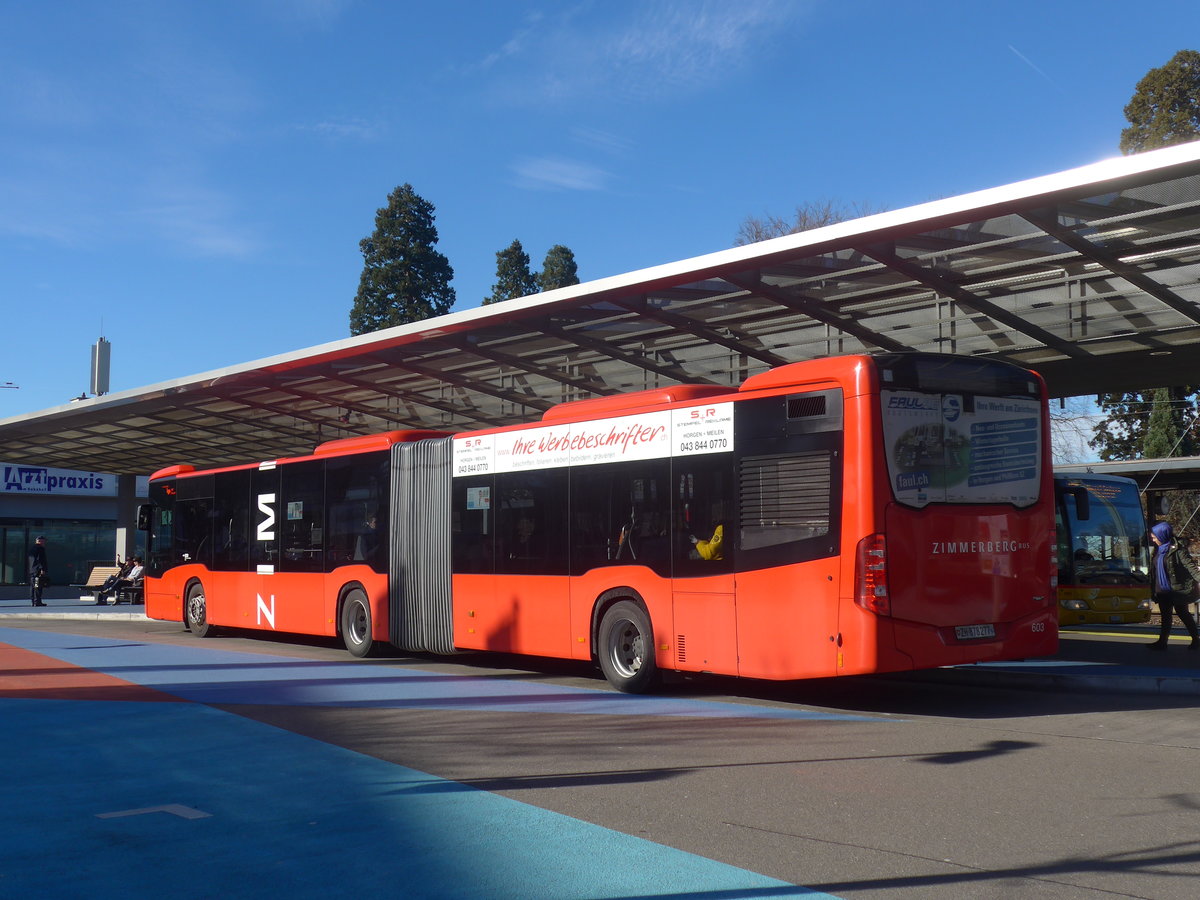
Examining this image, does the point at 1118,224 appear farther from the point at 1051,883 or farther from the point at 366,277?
the point at 366,277

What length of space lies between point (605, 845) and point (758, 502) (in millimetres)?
5499

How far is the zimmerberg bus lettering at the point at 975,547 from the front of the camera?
10.4 m

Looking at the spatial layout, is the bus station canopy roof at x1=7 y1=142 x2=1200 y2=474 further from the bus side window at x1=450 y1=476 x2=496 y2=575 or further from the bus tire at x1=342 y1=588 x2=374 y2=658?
the bus tire at x1=342 y1=588 x2=374 y2=658

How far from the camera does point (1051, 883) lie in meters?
5.25

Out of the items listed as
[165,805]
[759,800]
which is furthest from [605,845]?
[165,805]

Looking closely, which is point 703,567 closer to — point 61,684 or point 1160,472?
point 61,684

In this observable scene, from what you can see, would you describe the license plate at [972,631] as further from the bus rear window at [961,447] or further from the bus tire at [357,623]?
the bus tire at [357,623]

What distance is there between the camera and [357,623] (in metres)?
17.4

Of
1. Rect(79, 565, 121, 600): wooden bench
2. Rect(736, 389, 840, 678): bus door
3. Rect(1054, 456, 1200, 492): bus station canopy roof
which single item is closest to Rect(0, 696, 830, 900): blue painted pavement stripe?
Rect(736, 389, 840, 678): bus door

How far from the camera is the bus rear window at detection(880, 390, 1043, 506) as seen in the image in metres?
10.4

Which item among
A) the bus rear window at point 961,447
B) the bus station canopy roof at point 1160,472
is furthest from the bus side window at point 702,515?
the bus station canopy roof at point 1160,472

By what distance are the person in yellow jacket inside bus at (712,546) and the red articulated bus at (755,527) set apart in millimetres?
21

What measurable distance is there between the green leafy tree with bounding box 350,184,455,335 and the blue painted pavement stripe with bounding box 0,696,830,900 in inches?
2102

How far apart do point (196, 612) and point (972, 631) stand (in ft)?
51.9
